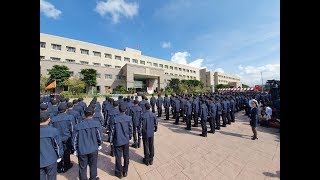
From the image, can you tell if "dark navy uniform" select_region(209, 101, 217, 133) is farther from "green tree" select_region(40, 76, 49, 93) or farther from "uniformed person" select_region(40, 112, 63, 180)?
"green tree" select_region(40, 76, 49, 93)

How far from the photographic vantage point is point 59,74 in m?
33.3

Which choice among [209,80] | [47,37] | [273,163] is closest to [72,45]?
[47,37]

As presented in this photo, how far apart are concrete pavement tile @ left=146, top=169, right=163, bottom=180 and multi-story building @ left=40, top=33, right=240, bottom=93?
28.5m

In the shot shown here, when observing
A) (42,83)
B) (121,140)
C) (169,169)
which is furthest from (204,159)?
(42,83)

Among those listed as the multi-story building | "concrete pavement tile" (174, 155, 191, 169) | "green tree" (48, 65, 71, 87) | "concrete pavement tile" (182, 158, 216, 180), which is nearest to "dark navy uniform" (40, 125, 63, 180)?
"concrete pavement tile" (182, 158, 216, 180)

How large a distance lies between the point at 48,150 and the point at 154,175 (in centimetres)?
279

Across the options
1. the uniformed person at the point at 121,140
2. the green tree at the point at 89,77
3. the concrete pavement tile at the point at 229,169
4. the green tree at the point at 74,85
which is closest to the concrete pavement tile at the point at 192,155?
the concrete pavement tile at the point at 229,169

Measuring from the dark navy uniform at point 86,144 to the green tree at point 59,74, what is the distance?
33.3m

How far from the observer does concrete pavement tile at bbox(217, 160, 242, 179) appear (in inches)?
198

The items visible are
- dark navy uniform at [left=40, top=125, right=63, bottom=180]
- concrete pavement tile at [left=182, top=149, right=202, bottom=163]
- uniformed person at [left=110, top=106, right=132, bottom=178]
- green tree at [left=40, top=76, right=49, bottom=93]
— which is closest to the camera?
dark navy uniform at [left=40, top=125, right=63, bottom=180]

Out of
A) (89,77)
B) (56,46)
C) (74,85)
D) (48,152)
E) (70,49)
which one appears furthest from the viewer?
(70,49)

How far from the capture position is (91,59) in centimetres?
4678

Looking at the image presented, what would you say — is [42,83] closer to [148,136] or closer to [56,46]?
[56,46]
